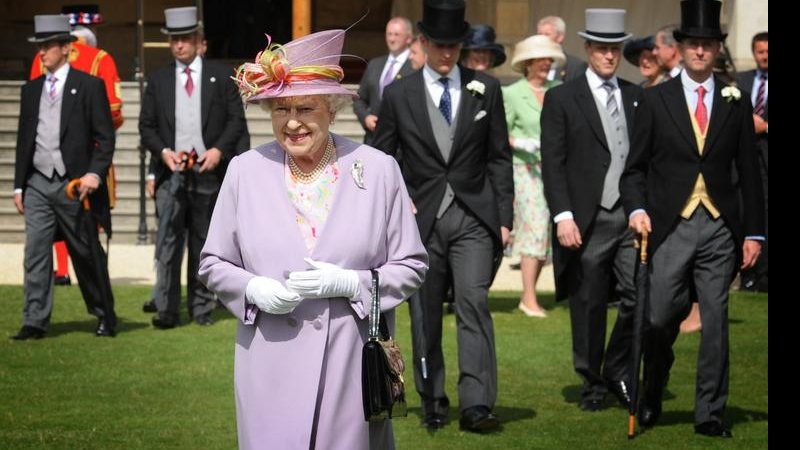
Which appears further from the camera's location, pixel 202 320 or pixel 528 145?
pixel 528 145

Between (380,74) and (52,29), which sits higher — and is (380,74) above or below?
below

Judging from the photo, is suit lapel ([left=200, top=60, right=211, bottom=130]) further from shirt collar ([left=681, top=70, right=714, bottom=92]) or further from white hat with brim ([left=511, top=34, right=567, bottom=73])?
shirt collar ([left=681, top=70, right=714, bottom=92])

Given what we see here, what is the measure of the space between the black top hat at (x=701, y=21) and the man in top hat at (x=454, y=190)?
43.1 inches

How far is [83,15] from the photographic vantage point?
17953mm

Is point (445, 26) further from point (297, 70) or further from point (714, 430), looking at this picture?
point (297, 70)

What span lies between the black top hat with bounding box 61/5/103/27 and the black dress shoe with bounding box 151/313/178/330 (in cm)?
578

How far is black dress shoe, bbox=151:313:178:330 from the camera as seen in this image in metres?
12.7

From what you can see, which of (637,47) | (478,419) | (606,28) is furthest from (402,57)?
(478,419)

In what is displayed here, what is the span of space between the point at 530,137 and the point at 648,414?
5.19 meters

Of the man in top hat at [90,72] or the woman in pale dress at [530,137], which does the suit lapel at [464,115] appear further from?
the man in top hat at [90,72]

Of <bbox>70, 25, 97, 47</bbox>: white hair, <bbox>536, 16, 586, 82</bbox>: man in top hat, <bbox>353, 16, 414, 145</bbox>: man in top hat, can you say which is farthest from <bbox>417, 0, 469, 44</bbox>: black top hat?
<bbox>70, 25, 97, 47</bbox>: white hair

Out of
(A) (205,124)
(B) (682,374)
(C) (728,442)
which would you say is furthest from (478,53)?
(C) (728,442)

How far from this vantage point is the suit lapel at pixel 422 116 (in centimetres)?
902

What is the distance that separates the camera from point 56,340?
39.6ft
